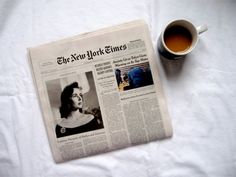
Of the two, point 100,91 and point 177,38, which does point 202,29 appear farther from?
point 100,91

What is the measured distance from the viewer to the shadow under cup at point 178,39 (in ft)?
1.61

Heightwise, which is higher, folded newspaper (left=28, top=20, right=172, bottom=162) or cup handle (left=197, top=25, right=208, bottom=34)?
cup handle (left=197, top=25, right=208, bottom=34)

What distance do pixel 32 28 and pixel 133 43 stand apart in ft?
0.69

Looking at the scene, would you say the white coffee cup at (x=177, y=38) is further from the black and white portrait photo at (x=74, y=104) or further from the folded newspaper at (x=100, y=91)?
the black and white portrait photo at (x=74, y=104)

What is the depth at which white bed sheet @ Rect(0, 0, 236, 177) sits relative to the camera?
0.52m

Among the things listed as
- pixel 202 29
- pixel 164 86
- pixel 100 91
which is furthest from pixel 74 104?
→ pixel 202 29

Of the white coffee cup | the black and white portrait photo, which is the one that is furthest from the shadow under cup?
the black and white portrait photo

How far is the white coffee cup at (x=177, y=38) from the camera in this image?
0.48m

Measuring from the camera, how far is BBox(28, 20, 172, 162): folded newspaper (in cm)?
53

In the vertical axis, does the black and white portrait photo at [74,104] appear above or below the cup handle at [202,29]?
below

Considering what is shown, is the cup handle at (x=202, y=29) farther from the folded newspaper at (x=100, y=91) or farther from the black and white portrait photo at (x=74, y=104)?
the black and white portrait photo at (x=74, y=104)

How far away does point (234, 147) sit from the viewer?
1.70 feet

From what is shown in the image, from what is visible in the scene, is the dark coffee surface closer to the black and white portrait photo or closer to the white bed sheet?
the white bed sheet

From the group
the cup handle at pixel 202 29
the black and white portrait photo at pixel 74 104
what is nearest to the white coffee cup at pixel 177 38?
the cup handle at pixel 202 29
